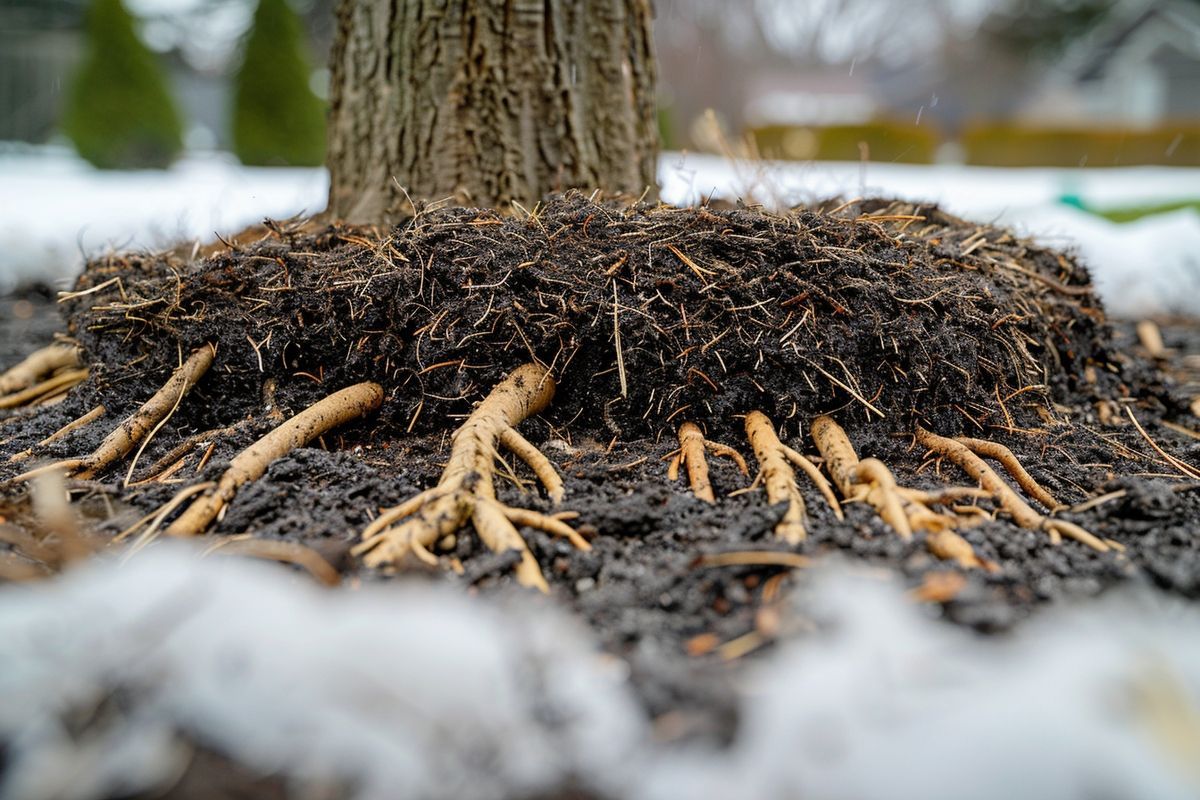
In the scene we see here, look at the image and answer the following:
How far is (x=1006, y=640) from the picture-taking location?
1.06 metres

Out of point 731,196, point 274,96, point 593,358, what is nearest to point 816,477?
point 593,358

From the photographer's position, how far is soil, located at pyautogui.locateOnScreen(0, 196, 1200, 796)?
1729 mm

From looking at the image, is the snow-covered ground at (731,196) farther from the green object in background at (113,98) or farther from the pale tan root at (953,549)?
the green object in background at (113,98)

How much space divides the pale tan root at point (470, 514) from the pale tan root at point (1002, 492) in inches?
36.9

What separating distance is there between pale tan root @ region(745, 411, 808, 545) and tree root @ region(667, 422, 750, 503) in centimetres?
6

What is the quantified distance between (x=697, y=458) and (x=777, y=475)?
0.64 ft

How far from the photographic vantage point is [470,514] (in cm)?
165

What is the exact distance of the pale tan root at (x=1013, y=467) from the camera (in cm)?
189

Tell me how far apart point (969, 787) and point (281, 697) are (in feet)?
2.48

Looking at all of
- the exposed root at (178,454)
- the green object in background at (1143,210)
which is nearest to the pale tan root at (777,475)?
the exposed root at (178,454)

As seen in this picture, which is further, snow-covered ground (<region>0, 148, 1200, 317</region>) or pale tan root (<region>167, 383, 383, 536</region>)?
snow-covered ground (<region>0, 148, 1200, 317</region>)

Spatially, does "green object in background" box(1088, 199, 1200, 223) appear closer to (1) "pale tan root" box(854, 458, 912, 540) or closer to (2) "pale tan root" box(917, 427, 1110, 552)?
(2) "pale tan root" box(917, 427, 1110, 552)

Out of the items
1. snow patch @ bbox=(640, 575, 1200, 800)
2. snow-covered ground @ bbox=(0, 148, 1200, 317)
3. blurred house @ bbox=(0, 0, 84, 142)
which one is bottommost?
snow patch @ bbox=(640, 575, 1200, 800)

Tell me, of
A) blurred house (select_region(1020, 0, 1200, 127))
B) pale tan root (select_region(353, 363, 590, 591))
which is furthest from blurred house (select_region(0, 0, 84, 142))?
blurred house (select_region(1020, 0, 1200, 127))
